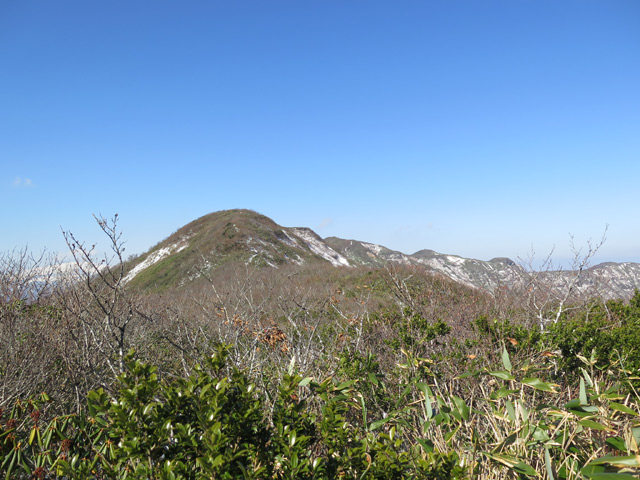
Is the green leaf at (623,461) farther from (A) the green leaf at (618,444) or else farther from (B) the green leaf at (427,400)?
(B) the green leaf at (427,400)

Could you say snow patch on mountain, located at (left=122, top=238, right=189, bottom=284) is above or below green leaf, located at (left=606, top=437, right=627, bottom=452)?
above

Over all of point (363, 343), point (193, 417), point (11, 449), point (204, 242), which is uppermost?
point (204, 242)

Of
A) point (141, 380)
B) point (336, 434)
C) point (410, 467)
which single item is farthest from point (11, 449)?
point (410, 467)

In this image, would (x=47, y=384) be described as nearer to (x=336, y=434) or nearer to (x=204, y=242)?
(x=336, y=434)

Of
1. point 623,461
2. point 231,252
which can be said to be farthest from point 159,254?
point 623,461

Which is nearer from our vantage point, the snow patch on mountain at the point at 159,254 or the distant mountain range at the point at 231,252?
the distant mountain range at the point at 231,252

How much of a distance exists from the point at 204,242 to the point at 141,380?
31.3 m

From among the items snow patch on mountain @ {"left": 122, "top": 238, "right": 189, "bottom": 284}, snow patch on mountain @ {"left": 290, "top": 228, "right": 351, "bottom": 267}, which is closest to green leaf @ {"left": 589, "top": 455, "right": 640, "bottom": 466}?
snow patch on mountain @ {"left": 122, "top": 238, "right": 189, "bottom": 284}

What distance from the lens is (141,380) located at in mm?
1571

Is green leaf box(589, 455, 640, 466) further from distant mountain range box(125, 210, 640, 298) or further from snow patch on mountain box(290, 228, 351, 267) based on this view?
snow patch on mountain box(290, 228, 351, 267)

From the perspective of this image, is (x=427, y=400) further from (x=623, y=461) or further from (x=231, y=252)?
(x=231, y=252)

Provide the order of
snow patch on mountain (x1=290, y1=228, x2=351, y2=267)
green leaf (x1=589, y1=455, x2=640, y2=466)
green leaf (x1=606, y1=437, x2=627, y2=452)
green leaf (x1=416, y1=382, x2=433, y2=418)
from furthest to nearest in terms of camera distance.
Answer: snow patch on mountain (x1=290, y1=228, x2=351, y2=267)
green leaf (x1=416, y1=382, x2=433, y2=418)
green leaf (x1=606, y1=437, x2=627, y2=452)
green leaf (x1=589, y1=455, x2=640, y2=466)

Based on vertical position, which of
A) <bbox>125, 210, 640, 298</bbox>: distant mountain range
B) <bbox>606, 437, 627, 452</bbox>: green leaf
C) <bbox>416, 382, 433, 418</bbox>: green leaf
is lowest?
<bbox>606, 437, 627, 452</bbox>: green leaf

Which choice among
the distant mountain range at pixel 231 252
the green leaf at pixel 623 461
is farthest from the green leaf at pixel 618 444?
the distant mountain range at pixel 231 252
